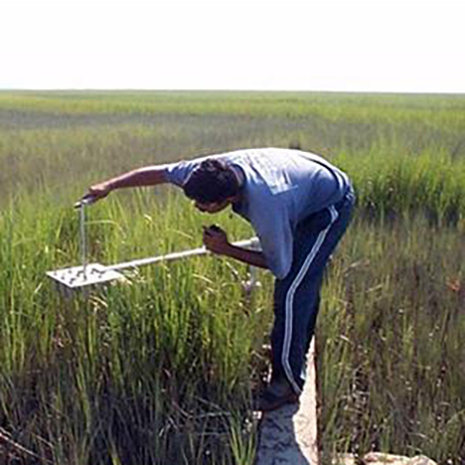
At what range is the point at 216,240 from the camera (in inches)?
85.9

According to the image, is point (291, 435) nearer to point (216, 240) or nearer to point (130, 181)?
point (216, 240)

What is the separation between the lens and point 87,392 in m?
2.22

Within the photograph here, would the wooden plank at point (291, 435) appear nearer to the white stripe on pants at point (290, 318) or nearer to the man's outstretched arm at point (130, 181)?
the white stripe on pants at point (290, 318)

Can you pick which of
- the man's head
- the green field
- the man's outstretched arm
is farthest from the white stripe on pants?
the man's outstretched arm

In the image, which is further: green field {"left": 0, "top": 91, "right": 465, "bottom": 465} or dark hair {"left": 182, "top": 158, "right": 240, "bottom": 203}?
green field {"left": 0, "top": 91, "right": 465, "bottom": 465}

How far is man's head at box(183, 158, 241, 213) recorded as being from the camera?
2018 millimetres

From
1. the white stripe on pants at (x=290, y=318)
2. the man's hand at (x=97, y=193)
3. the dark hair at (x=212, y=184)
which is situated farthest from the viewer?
the man's hand at (x=97, y=193)

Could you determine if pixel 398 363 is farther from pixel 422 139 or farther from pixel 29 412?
pixel 422 139

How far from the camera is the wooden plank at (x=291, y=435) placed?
6.95 ft

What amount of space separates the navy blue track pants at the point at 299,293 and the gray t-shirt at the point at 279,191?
0.21ft

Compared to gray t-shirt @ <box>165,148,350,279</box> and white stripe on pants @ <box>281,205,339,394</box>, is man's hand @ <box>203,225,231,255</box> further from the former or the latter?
white stripe on pants @ <box>281,205,339,394</box>

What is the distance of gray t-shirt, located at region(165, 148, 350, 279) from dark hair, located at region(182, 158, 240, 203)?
8cm

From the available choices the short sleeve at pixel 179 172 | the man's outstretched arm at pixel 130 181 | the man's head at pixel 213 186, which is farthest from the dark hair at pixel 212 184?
the man's outstretched arm at pixel 130 181

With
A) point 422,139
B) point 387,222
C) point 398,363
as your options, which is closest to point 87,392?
point 398,363
